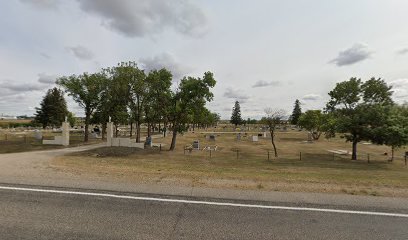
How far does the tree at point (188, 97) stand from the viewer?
3183 centimetres

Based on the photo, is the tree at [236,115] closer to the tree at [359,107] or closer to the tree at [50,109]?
the tree at [50,109]

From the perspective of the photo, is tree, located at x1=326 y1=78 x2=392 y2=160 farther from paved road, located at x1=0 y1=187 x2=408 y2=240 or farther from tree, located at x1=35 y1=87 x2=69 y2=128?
tree, located at x1=35 y1=87 x2=69 y2=128

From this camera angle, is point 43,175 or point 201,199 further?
point 43,175

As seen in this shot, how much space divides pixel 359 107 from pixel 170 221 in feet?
96.3

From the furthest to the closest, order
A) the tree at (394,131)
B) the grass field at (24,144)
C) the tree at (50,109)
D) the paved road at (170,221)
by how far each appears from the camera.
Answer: the tree at (50,109) < the grass field at (24,144) < the tree at (394,131) < the paved road at (170,221)

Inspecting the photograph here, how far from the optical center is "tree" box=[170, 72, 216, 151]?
3183 cm

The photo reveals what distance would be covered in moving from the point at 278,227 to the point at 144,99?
3264cm

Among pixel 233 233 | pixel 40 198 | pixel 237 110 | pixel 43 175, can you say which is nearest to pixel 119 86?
pixel 43 175

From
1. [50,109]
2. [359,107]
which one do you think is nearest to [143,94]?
[359,107]

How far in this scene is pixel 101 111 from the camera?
135 ft

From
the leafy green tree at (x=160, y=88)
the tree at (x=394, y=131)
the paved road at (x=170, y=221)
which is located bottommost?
the paved road at (x=170, y=221)

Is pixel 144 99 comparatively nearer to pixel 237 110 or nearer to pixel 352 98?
pixel 352 98

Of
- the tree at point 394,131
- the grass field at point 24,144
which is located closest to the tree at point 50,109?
the grass field at point 24,144

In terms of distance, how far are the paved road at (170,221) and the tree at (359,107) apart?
23399mm
